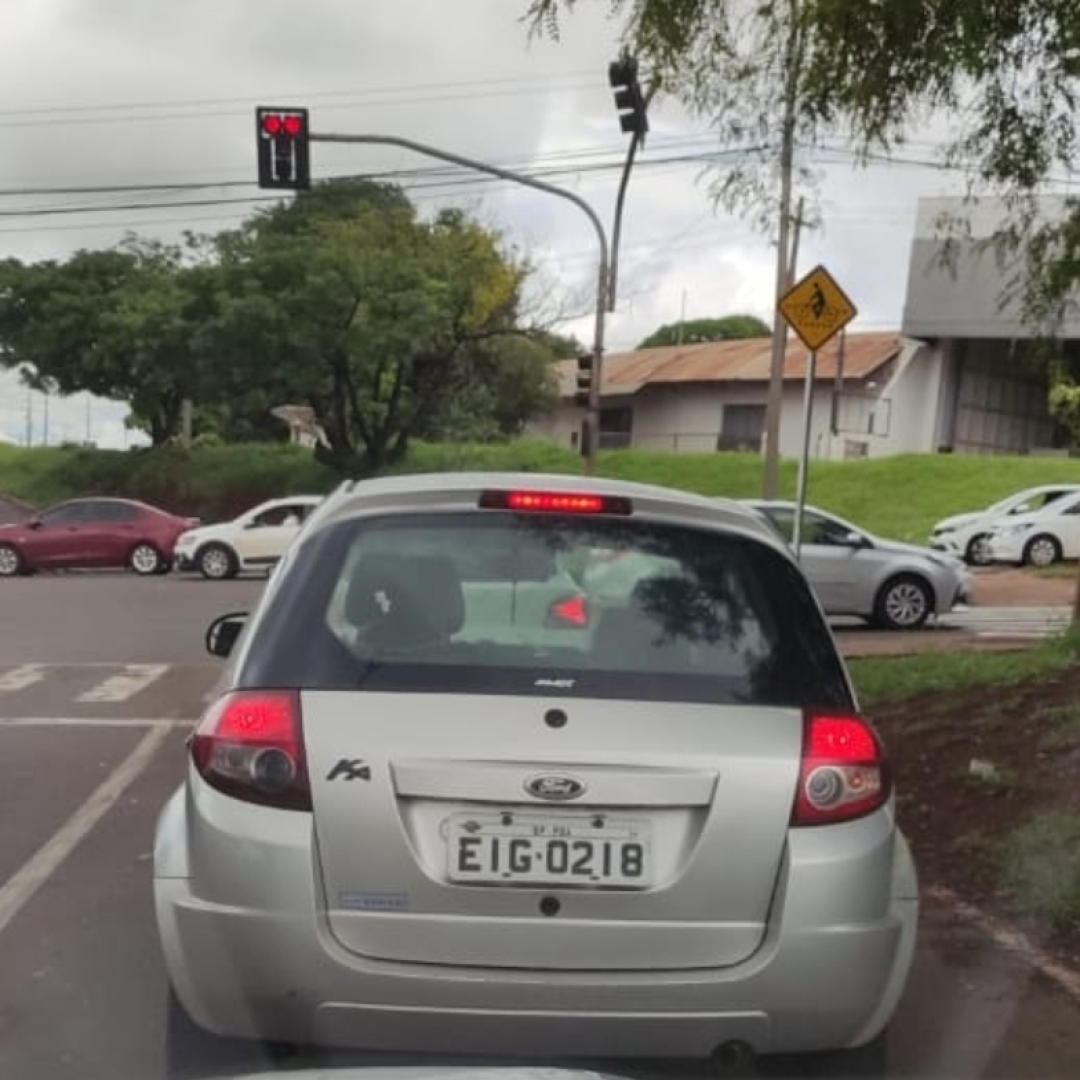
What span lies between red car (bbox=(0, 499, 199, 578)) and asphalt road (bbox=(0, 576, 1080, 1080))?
55.3 ft

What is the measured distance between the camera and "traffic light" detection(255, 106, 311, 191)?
19.0 m

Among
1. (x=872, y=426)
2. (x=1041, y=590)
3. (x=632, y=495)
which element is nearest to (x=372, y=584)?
(x=632, y=495)

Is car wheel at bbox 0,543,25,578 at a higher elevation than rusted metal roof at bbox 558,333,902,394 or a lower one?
lower

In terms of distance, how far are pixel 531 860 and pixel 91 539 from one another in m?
25.8

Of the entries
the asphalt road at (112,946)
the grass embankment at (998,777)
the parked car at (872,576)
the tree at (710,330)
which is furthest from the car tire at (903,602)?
the tree at (710,330)

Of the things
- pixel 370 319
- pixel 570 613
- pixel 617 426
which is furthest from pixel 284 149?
pixel 617 426

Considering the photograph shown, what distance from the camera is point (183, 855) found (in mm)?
3674

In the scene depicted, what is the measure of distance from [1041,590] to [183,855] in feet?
70.0

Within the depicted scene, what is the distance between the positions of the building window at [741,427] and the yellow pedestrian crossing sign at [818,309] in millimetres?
36691

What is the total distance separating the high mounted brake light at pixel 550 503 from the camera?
3.97 metres

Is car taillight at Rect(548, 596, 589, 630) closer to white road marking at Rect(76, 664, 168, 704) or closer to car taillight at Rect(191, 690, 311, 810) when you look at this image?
car taillight at Rect(191, 690, 311, 810)

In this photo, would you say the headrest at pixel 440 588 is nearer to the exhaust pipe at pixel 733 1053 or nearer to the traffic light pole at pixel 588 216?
the exhaust pipe at pixel 733 1053

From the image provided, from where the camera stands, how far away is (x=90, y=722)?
10.4m

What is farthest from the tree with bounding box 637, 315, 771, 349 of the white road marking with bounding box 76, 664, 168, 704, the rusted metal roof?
the white road marking with bounding box 76, 664, 168, 704
